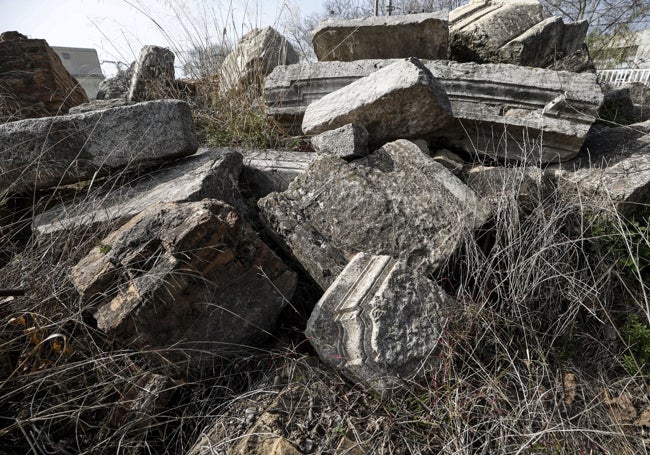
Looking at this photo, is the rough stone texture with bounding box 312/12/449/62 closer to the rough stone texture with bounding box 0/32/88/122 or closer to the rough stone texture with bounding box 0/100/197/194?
the rough stone texture with bounding box 0/100/197/194

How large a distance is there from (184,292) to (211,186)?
2.41 ft

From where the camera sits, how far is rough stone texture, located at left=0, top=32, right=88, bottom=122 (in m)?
3.42

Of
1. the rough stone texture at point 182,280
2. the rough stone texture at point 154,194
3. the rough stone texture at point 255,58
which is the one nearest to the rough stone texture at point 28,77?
the rough stone texture at point 255,58

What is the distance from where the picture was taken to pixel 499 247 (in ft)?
6.48

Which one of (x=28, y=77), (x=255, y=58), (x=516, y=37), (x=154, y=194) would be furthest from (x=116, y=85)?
(x=516, y=37)

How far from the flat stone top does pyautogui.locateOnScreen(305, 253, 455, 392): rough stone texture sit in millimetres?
2328

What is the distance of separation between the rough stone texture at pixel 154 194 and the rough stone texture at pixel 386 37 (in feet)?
5.57

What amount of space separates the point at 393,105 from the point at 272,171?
2.81ft

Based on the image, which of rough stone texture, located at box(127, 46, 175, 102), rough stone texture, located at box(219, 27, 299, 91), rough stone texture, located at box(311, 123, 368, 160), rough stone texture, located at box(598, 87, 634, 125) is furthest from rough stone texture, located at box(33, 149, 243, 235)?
rough stone texture, located at box(598, 87, 634, 125)

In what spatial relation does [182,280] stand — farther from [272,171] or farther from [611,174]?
[611,174]

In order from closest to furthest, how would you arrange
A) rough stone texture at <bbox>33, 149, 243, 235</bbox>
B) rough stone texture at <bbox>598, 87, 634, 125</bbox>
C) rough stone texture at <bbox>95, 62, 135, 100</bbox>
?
rough stone texture at <bbox>33, 149, 243, 235</bbox>, rough stone texture at <bbox>598, 87, 634, 125</bbox>, rough stone texture at <bbox>95, 62, 135, 100</bbox>

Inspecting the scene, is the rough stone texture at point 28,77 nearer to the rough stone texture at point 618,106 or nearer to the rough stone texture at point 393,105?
the rough stone texture at point 393,105

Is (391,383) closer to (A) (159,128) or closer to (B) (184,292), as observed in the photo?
(B) (184,292)

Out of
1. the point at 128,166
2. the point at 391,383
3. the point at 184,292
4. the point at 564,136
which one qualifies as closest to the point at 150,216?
the point at 184,292
